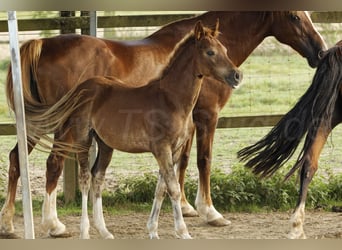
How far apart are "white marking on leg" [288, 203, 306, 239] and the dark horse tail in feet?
0.77

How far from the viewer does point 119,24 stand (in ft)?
21.3

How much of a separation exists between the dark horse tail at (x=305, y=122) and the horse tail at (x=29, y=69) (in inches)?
59.1

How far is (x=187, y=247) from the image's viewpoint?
5.12m

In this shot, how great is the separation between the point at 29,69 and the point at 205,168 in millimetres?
1494

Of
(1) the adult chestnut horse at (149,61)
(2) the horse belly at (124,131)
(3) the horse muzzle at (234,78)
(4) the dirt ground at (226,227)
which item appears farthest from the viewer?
(4) the dirt ground at (226,227)

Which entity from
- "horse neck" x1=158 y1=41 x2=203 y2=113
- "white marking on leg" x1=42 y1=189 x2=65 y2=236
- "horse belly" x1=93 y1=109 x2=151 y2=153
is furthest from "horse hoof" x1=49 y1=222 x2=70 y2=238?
"horse neck" x1=158 y1=41 x2=203 y2=113

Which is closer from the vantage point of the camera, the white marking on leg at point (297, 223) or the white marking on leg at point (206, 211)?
the white marking on leg at point (297, 223)

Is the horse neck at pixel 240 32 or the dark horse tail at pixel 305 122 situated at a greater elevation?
the horse neck at pixel 240 32

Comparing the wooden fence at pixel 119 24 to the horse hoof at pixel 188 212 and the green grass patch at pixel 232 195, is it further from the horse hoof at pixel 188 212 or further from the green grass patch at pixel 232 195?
the horse hoof at pixel 188 212

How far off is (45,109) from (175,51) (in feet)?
3.11

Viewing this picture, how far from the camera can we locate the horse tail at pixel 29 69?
541 centimetres

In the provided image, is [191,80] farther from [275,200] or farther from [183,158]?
[275,200]

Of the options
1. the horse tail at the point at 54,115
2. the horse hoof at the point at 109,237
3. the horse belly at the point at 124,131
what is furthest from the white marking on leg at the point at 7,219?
the horse belly at the point at 124,131

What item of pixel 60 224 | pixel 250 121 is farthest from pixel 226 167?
pixel 60 224
